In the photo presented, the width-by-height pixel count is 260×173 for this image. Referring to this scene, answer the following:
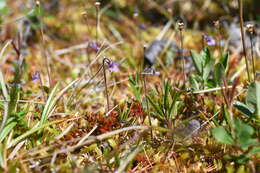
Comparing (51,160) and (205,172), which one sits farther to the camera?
(205,172)

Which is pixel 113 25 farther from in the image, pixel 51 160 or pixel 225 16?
pixel 51 160

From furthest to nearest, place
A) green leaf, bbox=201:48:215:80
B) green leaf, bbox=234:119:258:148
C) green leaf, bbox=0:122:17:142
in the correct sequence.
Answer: green leaf, bbox=201:48:215:80 → green leaf, bbox=0:122:17:142 → green leaf, bbox=234:119:258:148

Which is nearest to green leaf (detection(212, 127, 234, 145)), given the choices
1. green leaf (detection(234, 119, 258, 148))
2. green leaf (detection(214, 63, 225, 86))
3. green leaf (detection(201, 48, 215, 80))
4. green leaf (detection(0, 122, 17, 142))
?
green leaf (detection(234, 119, 258, 148))

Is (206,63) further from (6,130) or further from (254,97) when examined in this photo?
(6,130)

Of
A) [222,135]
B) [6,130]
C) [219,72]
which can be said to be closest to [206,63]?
[219,72]

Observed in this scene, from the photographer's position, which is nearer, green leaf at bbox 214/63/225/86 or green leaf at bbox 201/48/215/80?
green leaf at bbox 214/63/225/86

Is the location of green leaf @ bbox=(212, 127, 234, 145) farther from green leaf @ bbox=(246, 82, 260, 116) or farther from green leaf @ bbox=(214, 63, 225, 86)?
green leaf @ bbox=(214, 63, 225, 86)

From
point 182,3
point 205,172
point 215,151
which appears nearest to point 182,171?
point 205,172
